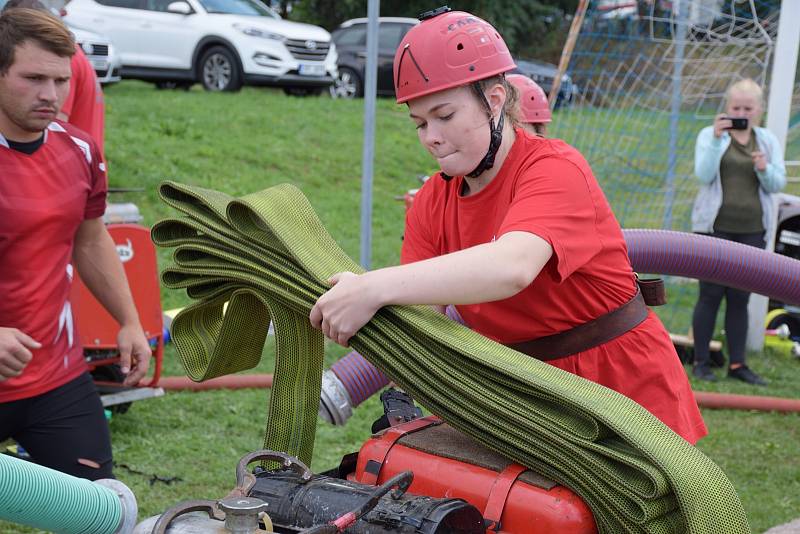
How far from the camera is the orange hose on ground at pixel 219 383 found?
666 cm

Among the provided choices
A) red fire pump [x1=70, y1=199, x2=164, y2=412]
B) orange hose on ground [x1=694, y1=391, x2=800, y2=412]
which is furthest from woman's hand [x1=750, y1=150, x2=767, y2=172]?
red fire pump [x1=70, y1=199, x2=164, y2=412]

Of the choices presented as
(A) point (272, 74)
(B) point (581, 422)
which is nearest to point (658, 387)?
(B) point (581, 422)

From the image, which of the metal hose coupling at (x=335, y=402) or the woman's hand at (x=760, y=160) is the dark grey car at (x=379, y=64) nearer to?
the woman's hand at (x=760, y=160)

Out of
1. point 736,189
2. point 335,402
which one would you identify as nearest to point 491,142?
point 335,402

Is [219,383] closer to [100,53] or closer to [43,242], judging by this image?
[43,242]

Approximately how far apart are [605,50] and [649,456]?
8860mm

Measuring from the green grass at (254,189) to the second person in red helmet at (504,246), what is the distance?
2.87 meters

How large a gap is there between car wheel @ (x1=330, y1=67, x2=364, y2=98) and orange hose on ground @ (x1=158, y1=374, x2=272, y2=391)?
13.3 m

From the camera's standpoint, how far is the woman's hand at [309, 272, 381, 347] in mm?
2174

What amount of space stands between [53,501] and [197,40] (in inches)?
584

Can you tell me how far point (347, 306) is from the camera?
2186mm

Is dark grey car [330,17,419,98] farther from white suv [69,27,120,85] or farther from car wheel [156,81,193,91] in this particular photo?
white suv [69,27,120,85]

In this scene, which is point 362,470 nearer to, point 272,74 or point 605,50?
point 605,50

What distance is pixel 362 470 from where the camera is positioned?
93.1 inches
